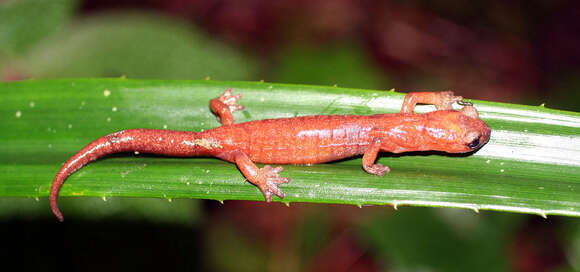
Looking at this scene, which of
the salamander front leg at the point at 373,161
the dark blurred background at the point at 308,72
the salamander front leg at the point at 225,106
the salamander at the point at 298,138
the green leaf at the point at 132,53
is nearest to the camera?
the salamander front leg at the point at 373,161

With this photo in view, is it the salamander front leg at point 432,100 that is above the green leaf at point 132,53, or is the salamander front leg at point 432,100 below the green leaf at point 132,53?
below

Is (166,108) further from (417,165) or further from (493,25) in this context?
(493,25)

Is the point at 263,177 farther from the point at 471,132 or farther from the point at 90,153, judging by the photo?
the point at 471,132

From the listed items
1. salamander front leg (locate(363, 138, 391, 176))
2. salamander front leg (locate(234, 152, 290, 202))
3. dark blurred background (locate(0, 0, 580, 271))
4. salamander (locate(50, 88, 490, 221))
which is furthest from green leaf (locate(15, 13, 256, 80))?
salamander front leg (locate(363, 138, 391, 176))

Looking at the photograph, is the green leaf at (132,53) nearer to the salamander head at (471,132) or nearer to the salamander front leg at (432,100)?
→ the salamander front leg at (432,100)

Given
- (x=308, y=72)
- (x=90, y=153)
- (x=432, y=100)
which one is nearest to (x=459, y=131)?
(x=432, y=100)

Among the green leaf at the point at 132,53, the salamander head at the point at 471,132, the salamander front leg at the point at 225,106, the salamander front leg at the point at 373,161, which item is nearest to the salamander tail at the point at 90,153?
the salamander front leg at the point at 225,106

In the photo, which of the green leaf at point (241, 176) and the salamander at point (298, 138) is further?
the salamander at point (298, 138)

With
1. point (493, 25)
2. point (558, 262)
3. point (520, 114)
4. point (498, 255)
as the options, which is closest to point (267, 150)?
point (520, 114)
